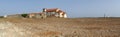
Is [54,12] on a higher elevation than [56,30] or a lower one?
higher

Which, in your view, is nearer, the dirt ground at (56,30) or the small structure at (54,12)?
the dirt ground at (56,30)

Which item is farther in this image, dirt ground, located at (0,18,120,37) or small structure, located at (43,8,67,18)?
small structure, located at (43,8,67,18)

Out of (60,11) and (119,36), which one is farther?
(60,11)

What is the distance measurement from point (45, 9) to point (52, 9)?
258cm

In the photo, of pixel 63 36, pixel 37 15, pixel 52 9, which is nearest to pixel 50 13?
pixel 52 9

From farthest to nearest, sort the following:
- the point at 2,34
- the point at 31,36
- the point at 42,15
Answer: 1. the point at 42,15
2. the point at 31,36
3. the point at 2,34

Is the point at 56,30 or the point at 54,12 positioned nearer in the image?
the point at 56,30

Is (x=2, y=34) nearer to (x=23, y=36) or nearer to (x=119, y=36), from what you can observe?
A: (x=23, y=36)

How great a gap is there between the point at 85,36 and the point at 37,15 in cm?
5705

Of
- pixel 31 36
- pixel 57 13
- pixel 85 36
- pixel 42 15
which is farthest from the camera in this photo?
pixel 57 13

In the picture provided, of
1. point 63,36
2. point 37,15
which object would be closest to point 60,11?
point 37,15

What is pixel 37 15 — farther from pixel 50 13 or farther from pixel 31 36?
pixel 31 36

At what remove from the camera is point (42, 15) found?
80.5 metres

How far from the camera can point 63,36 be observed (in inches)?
1004
